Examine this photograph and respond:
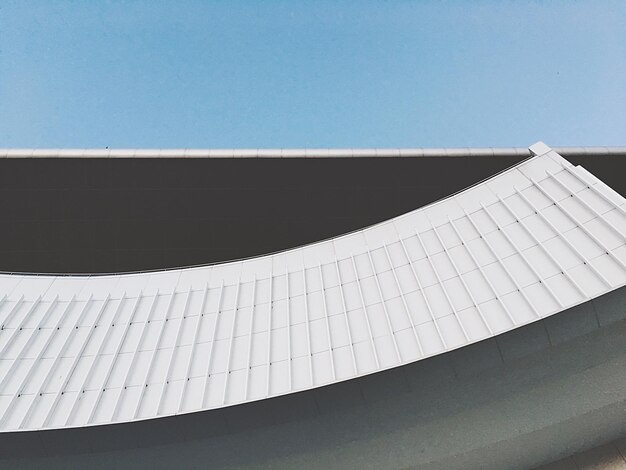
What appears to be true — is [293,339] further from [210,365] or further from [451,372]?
[451,372]

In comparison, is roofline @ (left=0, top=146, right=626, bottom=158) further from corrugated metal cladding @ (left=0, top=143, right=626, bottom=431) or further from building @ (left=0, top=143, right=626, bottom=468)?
building @ (left=0, top=143, right=626, bottom=468)

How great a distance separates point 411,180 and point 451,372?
723 cm

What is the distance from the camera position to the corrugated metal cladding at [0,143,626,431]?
8.49 metres

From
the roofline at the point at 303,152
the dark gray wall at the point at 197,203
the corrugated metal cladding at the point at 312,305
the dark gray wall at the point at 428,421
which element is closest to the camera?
the dark gray wall at the point at 428,421

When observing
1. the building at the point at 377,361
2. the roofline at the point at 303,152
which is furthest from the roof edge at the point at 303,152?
the building at the point at 377,361

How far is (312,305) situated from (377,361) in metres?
2.48

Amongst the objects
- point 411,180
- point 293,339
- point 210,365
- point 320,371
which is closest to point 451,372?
point 320,371

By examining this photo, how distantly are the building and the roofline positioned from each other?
10.2 feet

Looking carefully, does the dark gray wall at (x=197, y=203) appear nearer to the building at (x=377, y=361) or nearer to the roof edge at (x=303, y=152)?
the roof edge at (x=303, y=152)

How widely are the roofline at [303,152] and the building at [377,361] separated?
3115mm

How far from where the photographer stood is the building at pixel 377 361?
826cm

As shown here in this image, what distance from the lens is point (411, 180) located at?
14.2 meters

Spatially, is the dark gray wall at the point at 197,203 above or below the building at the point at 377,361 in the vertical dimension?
above

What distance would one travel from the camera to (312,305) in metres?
10.5
